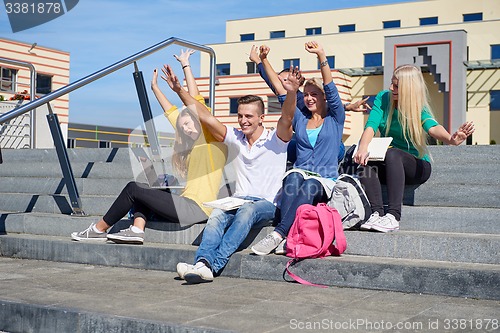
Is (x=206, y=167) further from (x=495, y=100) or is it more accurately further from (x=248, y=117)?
(x=495, y=100)

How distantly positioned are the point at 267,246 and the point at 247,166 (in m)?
0.83

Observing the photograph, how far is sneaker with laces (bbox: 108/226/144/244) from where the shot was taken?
5.62m

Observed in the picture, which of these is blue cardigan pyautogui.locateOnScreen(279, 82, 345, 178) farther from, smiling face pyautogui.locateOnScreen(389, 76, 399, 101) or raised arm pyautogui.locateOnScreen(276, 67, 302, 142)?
smiling face pyautogui.locateOnScreen(389, 76, 399, 101)

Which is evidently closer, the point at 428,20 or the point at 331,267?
the point at 331,267

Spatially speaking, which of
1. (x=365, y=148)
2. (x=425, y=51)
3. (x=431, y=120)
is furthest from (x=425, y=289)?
(x=425, y=51)

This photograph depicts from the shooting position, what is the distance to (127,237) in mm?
5621

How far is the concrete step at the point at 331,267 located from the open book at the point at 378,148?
83cm

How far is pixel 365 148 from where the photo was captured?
5.28 metres

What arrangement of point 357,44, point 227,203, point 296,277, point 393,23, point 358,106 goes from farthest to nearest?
point 393,23 < point 357,44 < point 358,106 < point 227,203 < point 296,277

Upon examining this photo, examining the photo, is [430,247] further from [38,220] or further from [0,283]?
[38,220]

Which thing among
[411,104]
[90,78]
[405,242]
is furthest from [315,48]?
[90,78]

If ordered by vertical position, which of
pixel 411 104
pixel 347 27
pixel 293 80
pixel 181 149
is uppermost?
pixel 347 27

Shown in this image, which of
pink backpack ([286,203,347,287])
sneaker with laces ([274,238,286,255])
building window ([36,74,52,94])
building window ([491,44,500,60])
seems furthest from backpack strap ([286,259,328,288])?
building window ([491,44,500,60])

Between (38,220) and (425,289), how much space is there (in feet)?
12.8
